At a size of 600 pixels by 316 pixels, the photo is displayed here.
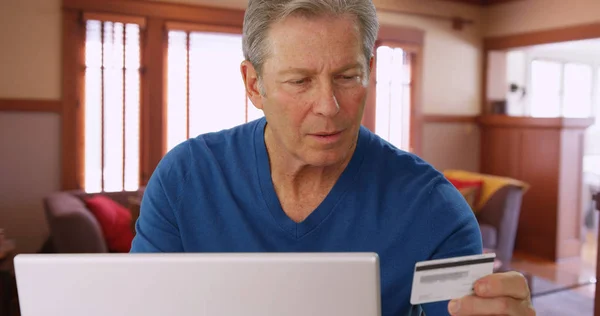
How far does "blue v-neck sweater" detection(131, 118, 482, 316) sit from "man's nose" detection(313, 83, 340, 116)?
0.60 ft

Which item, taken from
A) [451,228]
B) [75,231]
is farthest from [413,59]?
[451,228]

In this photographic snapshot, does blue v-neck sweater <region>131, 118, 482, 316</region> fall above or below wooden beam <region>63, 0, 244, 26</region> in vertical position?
below

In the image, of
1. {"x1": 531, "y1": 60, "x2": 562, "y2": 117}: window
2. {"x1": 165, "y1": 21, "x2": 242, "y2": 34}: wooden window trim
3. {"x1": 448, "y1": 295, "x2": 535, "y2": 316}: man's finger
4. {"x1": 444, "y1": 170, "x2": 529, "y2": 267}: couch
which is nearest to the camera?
Result: {"x1": 448, "y1": 295, "x2": 535, "y2": 316}: man's finger

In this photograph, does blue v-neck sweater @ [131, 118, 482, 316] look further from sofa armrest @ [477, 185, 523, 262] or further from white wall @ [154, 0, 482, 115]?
white wall @ [154, 0, 482, 115]

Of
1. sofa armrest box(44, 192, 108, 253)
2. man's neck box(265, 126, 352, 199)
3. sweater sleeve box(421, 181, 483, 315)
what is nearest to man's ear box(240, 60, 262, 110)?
man's neck box(265, 126, 352, 199)

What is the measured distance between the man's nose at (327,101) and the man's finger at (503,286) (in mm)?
392

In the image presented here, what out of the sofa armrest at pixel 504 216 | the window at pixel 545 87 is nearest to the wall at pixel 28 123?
the sofa armrest at pixel 504 216

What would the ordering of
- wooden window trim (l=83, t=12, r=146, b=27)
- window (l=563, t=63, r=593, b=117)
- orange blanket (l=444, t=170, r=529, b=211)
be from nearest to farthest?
wooden window trim (l=83, t=12, r=146, b=27) → orange blanket (l=444, t=170, r=529, b=211) → window (l=563, t=63, r=593, b=117)

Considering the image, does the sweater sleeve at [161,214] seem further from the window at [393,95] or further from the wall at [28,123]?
the window at [393,95]

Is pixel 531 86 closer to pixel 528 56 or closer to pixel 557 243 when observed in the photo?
pixel 528 56

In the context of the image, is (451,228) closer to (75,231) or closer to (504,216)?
(75,231)

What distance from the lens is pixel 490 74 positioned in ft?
20.4

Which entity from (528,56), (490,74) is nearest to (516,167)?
(490,74)

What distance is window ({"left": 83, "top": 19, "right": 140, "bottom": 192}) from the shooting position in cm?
417
